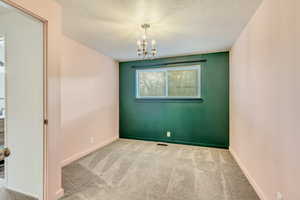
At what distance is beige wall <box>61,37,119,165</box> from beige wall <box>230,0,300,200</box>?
304 centimetres

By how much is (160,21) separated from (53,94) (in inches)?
69.3

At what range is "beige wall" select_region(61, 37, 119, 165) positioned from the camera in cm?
270

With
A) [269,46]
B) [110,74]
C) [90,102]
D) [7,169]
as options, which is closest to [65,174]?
[7,169]

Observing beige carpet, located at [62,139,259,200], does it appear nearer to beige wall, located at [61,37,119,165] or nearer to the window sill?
beige wall, located at [61,37,119,165]

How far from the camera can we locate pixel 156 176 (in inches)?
88.8

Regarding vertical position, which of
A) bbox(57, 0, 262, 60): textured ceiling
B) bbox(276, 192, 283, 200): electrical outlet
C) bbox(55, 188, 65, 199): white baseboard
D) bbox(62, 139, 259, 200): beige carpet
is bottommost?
bbox(62, 139, 259, 200): beige carpet

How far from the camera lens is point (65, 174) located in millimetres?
2285

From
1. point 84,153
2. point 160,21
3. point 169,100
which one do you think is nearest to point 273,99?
point 160,21

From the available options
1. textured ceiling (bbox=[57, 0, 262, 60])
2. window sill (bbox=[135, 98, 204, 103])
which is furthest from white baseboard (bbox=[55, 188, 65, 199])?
window sill (bbox=[135, 98, 204, 103])

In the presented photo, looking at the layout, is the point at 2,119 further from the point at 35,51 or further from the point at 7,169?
the point at 35,51

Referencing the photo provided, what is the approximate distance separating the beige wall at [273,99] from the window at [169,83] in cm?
158

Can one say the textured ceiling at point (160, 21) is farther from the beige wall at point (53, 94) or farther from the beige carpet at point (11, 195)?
the beige carpet at point (11, 195)

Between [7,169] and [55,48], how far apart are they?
1742 millimetres

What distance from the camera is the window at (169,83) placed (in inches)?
151
